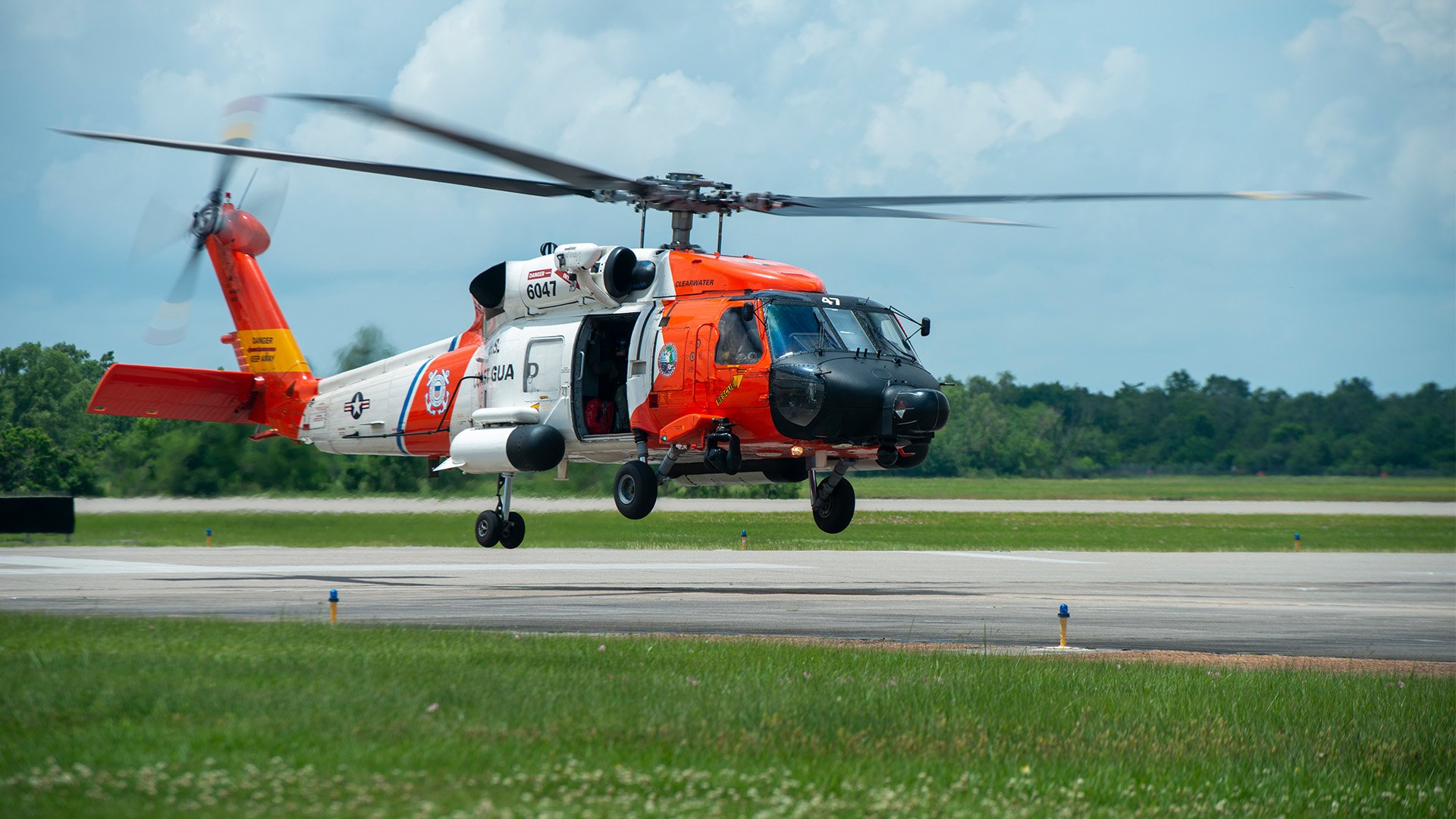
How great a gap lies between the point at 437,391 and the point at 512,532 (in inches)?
104

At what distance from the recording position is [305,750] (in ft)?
25.6

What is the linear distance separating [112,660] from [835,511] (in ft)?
40.3

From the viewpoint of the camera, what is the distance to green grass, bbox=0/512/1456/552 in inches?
1166

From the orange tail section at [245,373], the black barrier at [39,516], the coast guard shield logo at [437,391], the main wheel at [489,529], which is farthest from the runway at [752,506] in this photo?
the coast guard shield logo at [437,391]

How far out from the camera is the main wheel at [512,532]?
23453mm

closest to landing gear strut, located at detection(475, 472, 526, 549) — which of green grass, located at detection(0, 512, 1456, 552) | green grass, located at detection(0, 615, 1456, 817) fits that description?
green grass, located at detection(0, 512, 1456, 552)

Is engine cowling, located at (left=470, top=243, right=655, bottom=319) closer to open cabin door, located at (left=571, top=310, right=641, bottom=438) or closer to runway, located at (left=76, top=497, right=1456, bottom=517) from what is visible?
open cabin door, located at (left=571, top=310, right=641, bottom=438)

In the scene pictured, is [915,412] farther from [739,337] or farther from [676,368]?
[676,368]

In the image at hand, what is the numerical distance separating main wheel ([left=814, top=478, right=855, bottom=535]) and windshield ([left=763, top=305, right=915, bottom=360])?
2635 millimetres

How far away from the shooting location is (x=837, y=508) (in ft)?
68.2

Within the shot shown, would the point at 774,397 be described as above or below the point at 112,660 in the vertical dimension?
above

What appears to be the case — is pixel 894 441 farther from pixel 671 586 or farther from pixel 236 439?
pixel 236 439

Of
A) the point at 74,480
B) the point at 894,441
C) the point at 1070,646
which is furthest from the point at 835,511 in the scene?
the point at 74,480

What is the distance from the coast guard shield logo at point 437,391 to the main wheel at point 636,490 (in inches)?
170
